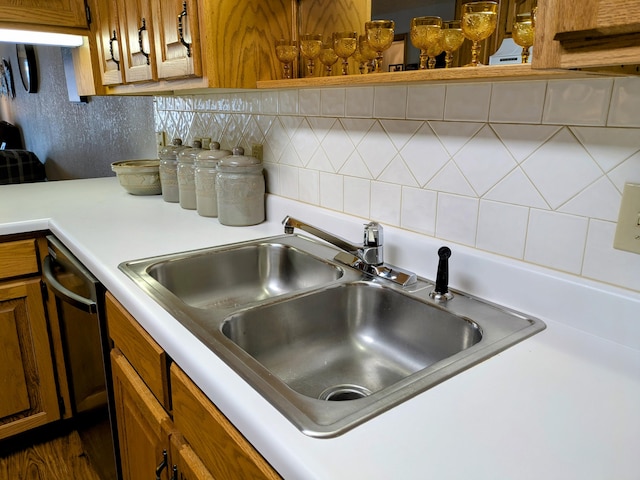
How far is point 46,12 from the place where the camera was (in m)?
1.73

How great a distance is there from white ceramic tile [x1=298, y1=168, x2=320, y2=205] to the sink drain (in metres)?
0.63

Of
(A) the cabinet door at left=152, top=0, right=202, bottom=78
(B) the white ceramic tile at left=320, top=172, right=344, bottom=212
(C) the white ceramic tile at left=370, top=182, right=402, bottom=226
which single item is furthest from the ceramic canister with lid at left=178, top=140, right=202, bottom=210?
(C) the white ceramic tile at left=370, top=182, right=402, bottom=226

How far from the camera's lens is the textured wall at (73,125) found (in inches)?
97.3

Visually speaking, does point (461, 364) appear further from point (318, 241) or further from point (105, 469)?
point (105, 469)

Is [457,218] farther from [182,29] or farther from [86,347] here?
[86,347]

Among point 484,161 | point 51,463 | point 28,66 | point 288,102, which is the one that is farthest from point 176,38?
point 28,66

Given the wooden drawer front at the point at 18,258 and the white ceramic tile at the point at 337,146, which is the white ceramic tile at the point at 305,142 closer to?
the white ceramic tile at the point at 337,146

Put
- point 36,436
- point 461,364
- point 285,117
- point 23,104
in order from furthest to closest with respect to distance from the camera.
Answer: point 23,104 → point 36,436 → point 285,117 → point 461,364

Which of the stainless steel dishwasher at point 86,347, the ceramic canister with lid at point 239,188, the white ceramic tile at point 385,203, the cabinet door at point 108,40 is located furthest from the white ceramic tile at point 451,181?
the cabinet door at point 108,40

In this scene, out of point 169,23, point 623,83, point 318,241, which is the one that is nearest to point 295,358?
point 318,241

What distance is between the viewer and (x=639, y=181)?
2.46 ft

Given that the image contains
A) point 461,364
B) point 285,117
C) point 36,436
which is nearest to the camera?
point 461,364

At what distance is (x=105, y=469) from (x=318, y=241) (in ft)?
3.11

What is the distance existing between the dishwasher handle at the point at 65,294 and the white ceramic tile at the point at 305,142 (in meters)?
0.71
